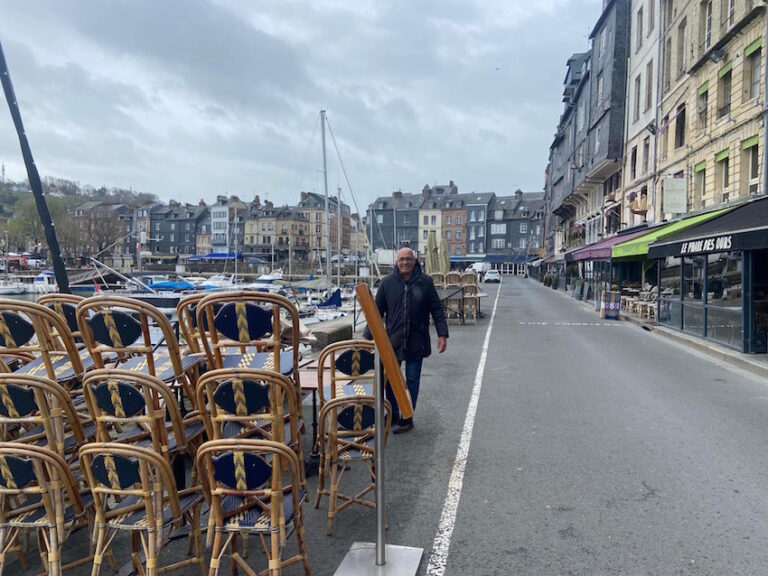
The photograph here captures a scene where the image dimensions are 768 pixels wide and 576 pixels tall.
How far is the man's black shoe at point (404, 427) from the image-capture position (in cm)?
572

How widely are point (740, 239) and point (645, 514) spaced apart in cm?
755

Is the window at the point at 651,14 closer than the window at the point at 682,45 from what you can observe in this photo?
No

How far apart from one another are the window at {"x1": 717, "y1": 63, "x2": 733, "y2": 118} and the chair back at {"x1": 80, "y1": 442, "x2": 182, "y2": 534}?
→ 19.1 metres

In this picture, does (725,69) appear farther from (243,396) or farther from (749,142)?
(243,396)

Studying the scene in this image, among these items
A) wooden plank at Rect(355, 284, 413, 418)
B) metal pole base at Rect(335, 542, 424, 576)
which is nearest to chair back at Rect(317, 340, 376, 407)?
wooden plank at Rect(355, 284, 413, 418)

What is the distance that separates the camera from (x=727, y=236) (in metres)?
9.90

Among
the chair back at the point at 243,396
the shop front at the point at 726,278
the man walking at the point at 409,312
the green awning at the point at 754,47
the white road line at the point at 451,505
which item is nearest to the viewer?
the chair back at the point at 243,396

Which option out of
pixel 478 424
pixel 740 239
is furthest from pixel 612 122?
pixel 478 424

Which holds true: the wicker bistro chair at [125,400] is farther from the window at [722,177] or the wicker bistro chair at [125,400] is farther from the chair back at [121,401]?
the window at [722,177]

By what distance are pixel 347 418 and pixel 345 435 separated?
0.39ft

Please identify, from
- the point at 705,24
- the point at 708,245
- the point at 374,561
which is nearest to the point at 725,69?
the point at 705,24

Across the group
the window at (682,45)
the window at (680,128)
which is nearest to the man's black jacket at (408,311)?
the window at (680,128)

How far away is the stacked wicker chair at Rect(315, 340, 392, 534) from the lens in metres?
3.65

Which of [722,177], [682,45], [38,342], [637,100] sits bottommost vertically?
[38,342]
